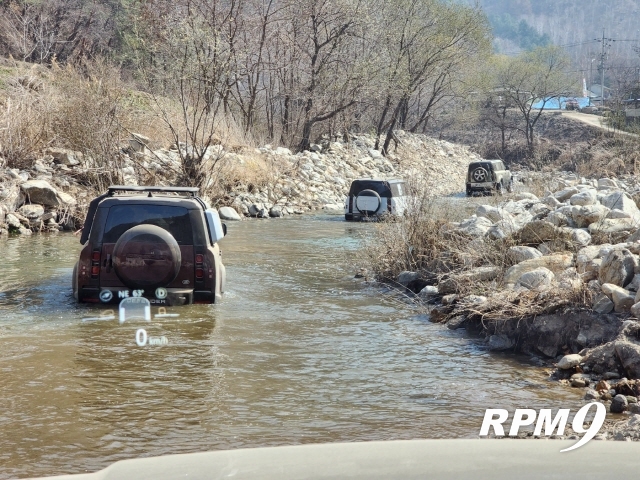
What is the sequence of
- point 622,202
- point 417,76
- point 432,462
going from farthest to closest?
point 417,76
point 622,202
point 432,462

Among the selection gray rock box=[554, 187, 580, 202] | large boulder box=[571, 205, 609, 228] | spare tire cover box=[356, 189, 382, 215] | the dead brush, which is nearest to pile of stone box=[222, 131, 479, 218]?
spare tire cover box=[356, 189, 382, 215]

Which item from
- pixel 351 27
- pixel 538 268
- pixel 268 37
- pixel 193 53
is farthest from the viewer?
pixel 351 27

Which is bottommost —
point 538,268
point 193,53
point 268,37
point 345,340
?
point 345,340

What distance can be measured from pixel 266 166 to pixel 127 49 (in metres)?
22.6

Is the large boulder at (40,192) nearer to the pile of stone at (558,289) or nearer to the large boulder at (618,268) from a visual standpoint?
the pile of stone at (558,289)

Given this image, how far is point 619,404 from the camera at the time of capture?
716 cm

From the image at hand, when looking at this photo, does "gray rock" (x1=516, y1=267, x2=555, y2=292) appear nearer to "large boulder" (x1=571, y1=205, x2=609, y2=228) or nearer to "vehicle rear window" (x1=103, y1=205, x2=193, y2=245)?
"large boulder" (x1=571, y1=205, x2=609, y2=228)

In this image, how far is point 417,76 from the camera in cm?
4862

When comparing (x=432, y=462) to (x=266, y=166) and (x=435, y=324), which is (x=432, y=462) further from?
(x=266, y=166)

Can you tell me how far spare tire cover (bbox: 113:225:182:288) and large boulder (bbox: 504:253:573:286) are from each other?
447 centimetres

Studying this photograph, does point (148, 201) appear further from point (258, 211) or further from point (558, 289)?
point (258, 211)

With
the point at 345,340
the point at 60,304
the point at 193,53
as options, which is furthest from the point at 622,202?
the point at 193,53

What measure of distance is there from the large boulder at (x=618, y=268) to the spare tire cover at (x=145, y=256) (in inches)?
204

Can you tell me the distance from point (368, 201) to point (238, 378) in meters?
18.3
